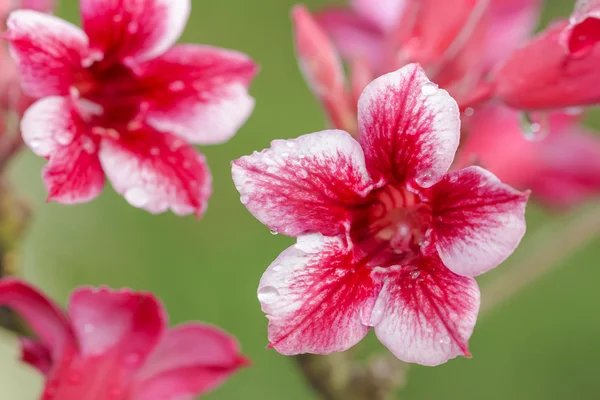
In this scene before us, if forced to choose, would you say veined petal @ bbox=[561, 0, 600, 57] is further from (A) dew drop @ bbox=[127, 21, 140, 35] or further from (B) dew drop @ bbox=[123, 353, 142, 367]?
(B) dew drop @ bbox=[123, 353, 142, 367]

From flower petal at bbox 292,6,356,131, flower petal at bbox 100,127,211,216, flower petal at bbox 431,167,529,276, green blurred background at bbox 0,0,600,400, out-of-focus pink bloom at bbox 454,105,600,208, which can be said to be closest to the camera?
flower petal at bbox 431,167,529,276

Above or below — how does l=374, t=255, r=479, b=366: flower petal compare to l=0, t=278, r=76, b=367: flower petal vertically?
above

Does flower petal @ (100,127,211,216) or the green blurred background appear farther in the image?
the green blurred background

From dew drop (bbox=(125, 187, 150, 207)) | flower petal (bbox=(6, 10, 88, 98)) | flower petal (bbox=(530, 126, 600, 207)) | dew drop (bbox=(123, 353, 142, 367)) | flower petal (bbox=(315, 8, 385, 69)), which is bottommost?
dew drop (bbox=(123, 353, 142, 367))

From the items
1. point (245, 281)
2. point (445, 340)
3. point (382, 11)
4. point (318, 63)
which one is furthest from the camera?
point (245, 281)

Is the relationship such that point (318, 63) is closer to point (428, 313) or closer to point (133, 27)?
point (133, 27)

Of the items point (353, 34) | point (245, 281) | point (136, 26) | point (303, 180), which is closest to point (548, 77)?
point (303, 180)

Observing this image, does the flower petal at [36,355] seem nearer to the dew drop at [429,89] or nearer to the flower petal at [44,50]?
the flower petal at [44,50]

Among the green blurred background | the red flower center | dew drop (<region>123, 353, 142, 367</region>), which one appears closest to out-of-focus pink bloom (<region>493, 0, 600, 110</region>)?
the red flower center
